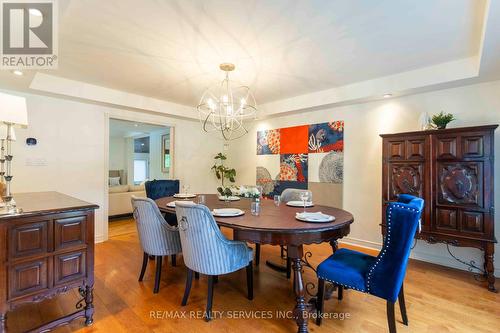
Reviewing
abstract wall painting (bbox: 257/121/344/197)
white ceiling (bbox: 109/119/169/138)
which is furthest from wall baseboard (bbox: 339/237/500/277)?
white ceiling (bbox: 109/119/169/138)

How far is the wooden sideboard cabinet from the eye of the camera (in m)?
1.55

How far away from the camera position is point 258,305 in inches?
85.5

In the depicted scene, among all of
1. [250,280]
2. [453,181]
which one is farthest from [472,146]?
[250,280]

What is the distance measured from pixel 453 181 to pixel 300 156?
2.28 meters

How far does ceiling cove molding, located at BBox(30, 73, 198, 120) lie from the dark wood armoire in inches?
149

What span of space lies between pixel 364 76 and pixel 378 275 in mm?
2645

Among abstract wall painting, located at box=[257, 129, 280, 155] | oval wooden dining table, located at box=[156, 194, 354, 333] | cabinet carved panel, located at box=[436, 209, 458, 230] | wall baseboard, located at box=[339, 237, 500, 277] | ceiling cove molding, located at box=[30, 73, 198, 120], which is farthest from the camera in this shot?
abstract wall painting, located at box=[257, 129, 280, 155]

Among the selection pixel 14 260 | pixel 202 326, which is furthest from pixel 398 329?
pixel 14 260

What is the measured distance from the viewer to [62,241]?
1.76m

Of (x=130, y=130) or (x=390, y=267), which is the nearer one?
(x=390, y=267)

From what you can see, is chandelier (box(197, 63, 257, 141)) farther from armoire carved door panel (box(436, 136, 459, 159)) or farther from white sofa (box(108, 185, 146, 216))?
white sofa (box(108, 185, 146, 216))

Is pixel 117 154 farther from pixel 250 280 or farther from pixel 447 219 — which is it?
pixel 447 219

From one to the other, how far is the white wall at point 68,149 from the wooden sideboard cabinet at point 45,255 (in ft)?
6.52

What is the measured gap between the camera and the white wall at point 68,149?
330 centimetres
